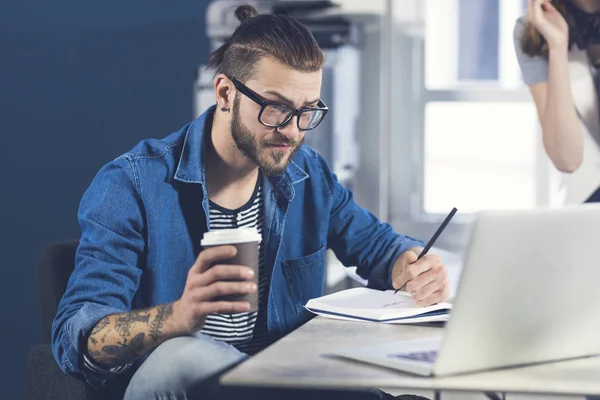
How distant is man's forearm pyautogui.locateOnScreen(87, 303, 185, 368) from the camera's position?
4.76 feet

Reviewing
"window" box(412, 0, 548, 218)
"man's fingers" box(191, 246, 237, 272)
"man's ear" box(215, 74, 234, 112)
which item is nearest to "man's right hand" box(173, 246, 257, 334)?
"man's fingers" box(191, 246, 237, 272)

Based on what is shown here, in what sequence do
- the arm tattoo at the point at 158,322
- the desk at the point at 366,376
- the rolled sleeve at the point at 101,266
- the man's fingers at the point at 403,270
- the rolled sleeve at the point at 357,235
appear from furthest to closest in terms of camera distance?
1. the rolled sleeve at the point at 357,235
2. the man's fingers at the point at 403,270
3. the rolled sleeve at the point at 101,266
4. the arm tattoo at the point at 158,322
5. the desk at the point at 366,376

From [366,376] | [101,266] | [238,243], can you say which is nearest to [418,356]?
[366,376]

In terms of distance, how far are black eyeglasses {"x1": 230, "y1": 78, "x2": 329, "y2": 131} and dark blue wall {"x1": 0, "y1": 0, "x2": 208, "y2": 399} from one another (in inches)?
74.8

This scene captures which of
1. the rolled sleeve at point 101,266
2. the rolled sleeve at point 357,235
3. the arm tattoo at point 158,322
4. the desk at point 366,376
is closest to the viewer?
the desk at point 366,376

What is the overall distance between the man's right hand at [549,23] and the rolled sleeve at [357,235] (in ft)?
3.52

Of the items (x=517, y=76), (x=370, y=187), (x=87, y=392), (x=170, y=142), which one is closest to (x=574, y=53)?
(x=517, y=76)

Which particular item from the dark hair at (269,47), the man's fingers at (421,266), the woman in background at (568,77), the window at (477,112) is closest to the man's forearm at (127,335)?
the man's fingers at (421,266)

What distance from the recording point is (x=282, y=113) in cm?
184

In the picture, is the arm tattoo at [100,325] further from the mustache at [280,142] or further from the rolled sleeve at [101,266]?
the mustache at [280,142]

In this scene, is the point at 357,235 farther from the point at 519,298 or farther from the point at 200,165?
the point at 519,298

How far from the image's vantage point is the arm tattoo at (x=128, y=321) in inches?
57.9

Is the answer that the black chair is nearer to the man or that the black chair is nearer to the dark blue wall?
the man

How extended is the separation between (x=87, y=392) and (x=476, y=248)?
0.90 meters
